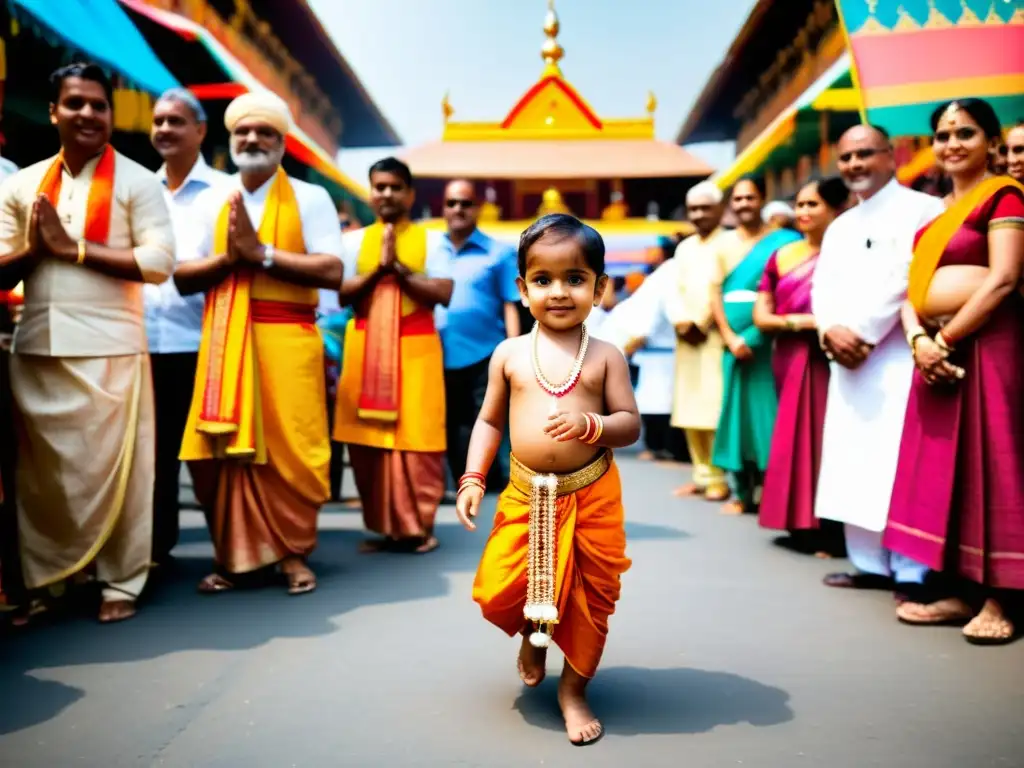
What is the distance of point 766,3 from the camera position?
17.1 meters

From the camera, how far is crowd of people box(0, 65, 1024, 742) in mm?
2488

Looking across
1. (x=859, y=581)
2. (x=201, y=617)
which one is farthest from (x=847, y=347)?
(x=201, y=617)

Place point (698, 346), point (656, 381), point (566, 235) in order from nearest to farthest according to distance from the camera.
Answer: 1. point (566, 235)
2. point (698, 346)
3. point (656, 381)

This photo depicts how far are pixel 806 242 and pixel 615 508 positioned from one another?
286 cm

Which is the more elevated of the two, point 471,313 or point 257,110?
point 257,110

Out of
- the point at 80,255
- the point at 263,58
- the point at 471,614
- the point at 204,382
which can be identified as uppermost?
the point at 263,58

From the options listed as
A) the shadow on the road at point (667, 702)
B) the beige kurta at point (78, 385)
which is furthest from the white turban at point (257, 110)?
the shadow on the road at point (667, 702)

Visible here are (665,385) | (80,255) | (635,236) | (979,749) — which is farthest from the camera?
(635,236)

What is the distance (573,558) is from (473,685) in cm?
57

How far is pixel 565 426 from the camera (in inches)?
88.4

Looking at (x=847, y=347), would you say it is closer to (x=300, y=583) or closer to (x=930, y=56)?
(x=930, y=56)

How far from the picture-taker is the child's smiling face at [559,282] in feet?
7.77

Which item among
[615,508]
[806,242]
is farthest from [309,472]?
[806,242]

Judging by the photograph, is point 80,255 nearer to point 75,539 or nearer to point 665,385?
point 75,539
